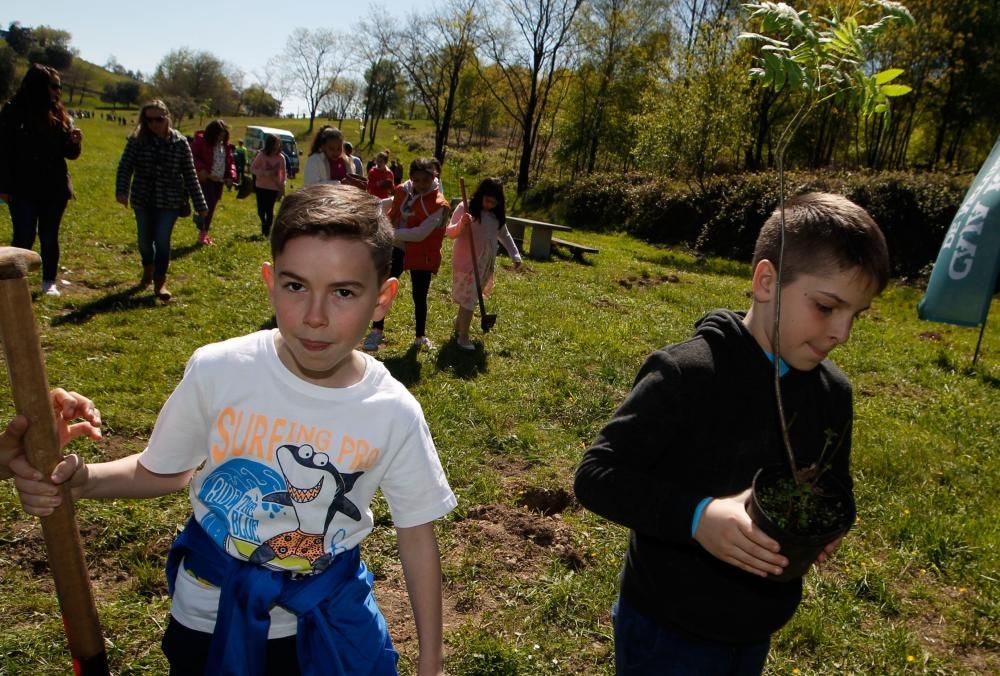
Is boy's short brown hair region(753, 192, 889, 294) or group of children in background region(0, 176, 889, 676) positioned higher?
boy's short brown hair region(753, 192, 889, 294)

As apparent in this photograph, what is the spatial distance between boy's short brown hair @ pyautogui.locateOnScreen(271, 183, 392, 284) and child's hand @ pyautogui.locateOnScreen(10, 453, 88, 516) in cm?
66

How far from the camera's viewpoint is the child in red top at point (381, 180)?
10.2m

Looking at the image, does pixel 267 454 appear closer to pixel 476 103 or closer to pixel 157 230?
pixel 157 230

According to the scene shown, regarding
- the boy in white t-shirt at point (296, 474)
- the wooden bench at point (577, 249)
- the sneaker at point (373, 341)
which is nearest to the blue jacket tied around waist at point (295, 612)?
the boy in white t-shirt at point (296, 474)

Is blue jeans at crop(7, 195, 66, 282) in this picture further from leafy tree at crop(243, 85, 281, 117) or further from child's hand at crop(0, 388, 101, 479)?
leafy tree at crop(243, 85, 281, 117)

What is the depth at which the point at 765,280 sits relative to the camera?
1.84 metres

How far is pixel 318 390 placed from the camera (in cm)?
168

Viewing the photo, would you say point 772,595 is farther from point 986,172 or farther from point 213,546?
point 986,172

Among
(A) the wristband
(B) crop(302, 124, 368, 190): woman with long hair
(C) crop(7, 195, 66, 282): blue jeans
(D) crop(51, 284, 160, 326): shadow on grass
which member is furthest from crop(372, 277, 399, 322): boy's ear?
(B) crop(302, 124, 368, 190): woman with long hair

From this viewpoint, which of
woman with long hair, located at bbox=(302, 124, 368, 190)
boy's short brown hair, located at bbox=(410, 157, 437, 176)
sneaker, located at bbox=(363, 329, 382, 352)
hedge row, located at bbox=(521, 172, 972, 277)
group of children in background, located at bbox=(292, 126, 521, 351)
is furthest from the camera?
hedge row, located at bbox=(521, 172, 972, 277)

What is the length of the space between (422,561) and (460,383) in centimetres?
458

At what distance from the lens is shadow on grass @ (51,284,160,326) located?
22.4 ft

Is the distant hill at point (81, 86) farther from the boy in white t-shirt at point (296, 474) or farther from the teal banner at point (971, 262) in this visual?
the boy in white t-shirt at point (296, 474)

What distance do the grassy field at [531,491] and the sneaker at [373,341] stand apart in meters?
0.14
